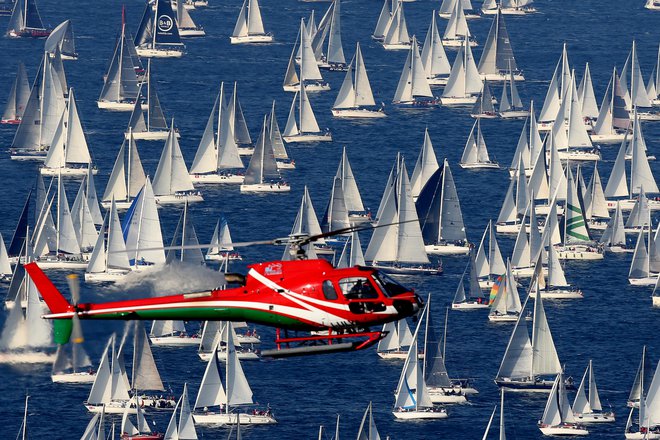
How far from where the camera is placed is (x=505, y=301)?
192250 mm

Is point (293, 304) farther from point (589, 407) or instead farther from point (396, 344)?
point (396, 344)

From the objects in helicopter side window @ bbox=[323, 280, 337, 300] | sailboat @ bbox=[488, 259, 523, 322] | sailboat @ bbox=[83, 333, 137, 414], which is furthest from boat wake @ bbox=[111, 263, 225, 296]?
sailboat @ bbox=[488, 259, 523, 322]

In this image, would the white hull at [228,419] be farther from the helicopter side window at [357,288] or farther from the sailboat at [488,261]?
the helicopter side window at [357,288]

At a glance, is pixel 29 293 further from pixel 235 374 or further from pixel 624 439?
pixel 624 439

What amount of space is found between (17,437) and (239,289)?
2882 inches

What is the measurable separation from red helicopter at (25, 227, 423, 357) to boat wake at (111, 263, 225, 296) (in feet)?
2.65

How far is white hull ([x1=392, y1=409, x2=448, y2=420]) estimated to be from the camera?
16898 cm

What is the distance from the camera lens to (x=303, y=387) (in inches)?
6870

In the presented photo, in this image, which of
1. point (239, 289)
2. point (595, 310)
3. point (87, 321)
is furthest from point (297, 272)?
point (595, 310)

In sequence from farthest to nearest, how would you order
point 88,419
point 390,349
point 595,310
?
1. point 595,310
2. point 390,349
3. point 88,419

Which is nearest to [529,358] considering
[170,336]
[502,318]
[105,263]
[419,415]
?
[419,415]

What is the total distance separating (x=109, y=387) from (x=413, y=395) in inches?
876

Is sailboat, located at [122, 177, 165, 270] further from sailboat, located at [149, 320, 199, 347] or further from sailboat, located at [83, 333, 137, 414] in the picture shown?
sailboat, located at [83, 333, 137, 414]

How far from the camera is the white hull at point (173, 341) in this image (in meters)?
183
